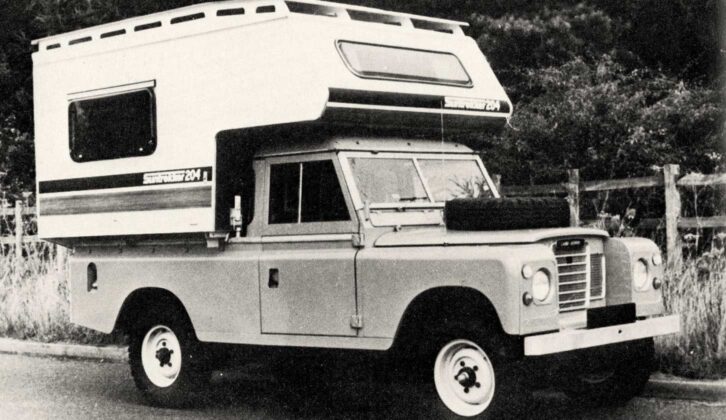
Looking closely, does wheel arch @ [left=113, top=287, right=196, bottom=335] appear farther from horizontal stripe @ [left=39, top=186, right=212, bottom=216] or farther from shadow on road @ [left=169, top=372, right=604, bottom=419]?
shadow on road @ [left=169, top=372, right=604, bottom=419]

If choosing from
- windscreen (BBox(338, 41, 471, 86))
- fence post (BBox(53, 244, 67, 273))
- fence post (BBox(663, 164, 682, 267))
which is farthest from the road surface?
fence post (BBox(663, 164, 682, 267))

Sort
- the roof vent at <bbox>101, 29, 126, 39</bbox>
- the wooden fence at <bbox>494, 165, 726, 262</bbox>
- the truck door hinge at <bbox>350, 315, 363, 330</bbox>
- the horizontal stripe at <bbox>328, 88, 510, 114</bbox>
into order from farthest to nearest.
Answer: the wooden fence at <bbox>494, 165, 726, 262</bbox>, the roof vent at <bbox>101, 29, 126, 39</bbox>, the horizontal stripe at <bbox>328, 88, 510, 114</bbox>, the truck door hinge at <bbox>350, 315, 363, 330</bbox>

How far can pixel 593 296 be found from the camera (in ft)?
25.3

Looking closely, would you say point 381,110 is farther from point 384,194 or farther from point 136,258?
point 136,258

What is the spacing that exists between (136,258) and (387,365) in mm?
2693

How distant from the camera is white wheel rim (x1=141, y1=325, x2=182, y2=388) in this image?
9039mm

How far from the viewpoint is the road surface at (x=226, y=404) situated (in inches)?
320

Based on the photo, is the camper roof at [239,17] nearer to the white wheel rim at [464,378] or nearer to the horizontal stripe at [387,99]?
the horizontal stripe at [387,99]

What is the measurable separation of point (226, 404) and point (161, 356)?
685mm

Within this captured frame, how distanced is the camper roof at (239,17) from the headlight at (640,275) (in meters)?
2.79

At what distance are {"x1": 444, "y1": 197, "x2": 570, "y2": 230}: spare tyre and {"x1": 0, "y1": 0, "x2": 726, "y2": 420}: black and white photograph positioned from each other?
0.05 ft

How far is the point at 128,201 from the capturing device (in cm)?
921

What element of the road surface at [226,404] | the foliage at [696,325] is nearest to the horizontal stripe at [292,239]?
the road surface at [226,404]

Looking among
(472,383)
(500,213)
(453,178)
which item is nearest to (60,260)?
(453,178)
